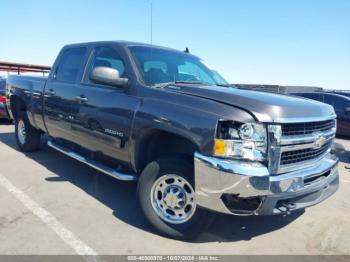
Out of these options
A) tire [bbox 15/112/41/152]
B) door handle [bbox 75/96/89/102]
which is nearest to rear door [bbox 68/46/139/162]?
door handle [bbox 75/96/89/102]

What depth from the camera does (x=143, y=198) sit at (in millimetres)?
3627

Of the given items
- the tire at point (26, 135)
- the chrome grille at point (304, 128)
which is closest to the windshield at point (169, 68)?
the chrome grille at point (304, 128)

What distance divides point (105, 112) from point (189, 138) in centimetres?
143

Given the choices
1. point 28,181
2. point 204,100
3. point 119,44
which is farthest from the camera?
point 28,181

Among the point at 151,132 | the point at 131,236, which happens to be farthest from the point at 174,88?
the point at 131,236

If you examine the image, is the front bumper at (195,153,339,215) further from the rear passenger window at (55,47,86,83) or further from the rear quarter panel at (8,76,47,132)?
the rear quarter panel at (8,76,47,132)

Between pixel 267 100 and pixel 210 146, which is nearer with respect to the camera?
pixel 210 146

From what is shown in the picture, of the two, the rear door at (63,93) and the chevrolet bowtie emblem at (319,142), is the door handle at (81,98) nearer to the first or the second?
the rear door at (63,93)

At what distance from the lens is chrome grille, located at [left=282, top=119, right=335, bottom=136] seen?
3.10 meters

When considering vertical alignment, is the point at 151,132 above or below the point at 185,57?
below

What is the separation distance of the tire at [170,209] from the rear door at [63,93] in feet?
5.89

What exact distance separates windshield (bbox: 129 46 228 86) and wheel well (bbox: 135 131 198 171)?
62 cm

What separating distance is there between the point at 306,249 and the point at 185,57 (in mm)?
2960

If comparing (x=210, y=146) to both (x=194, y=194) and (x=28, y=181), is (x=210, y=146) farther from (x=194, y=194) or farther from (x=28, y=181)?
(x=28, y=181)
